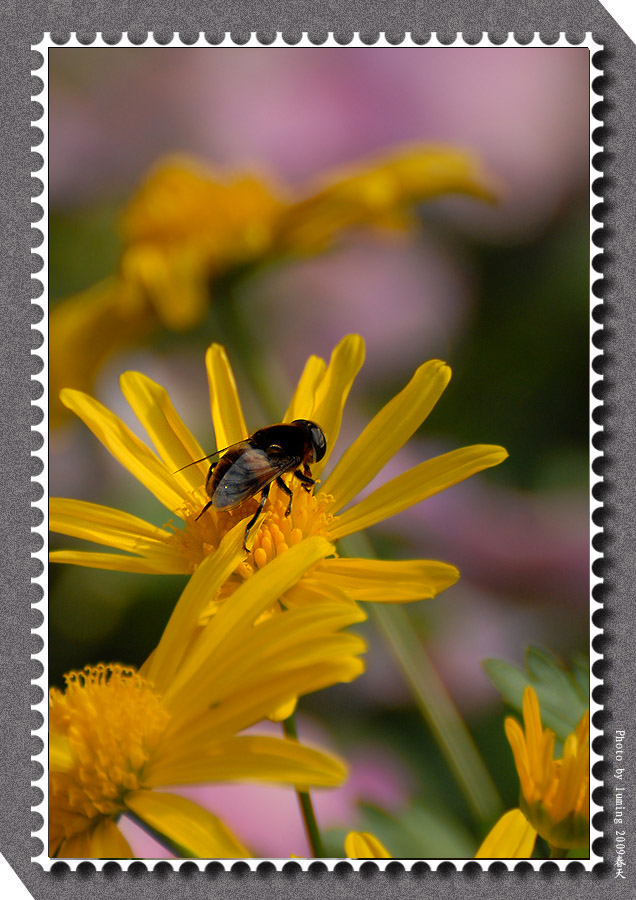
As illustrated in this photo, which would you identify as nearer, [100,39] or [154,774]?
[154,774]

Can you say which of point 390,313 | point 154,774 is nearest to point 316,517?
point 154,774

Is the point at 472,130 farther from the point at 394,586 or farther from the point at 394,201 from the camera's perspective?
the point at 394,586

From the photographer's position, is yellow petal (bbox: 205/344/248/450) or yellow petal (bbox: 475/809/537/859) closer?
yellow petal (bbox: 475/809/537/859)

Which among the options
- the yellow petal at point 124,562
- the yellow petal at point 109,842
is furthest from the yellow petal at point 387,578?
the yellow petal at point 109,842

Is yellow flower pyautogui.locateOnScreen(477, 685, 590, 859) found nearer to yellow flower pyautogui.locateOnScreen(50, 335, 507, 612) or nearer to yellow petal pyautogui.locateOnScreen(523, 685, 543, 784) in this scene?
yellow petal pyautogui.locateOnScreen(523, 685, 543, 784)

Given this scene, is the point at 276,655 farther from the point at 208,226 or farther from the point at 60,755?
the point at 208,226

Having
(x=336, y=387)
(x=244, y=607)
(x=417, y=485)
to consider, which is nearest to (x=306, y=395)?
(x=336, y=387)

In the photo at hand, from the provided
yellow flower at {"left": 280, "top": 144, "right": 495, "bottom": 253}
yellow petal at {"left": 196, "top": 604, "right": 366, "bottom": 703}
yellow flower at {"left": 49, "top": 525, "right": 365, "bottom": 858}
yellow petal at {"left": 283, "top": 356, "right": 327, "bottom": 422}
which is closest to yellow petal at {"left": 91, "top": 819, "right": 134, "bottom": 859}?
yellow flower at {"left": 49, "top": 525, "right": 365, "bottom": 858}
